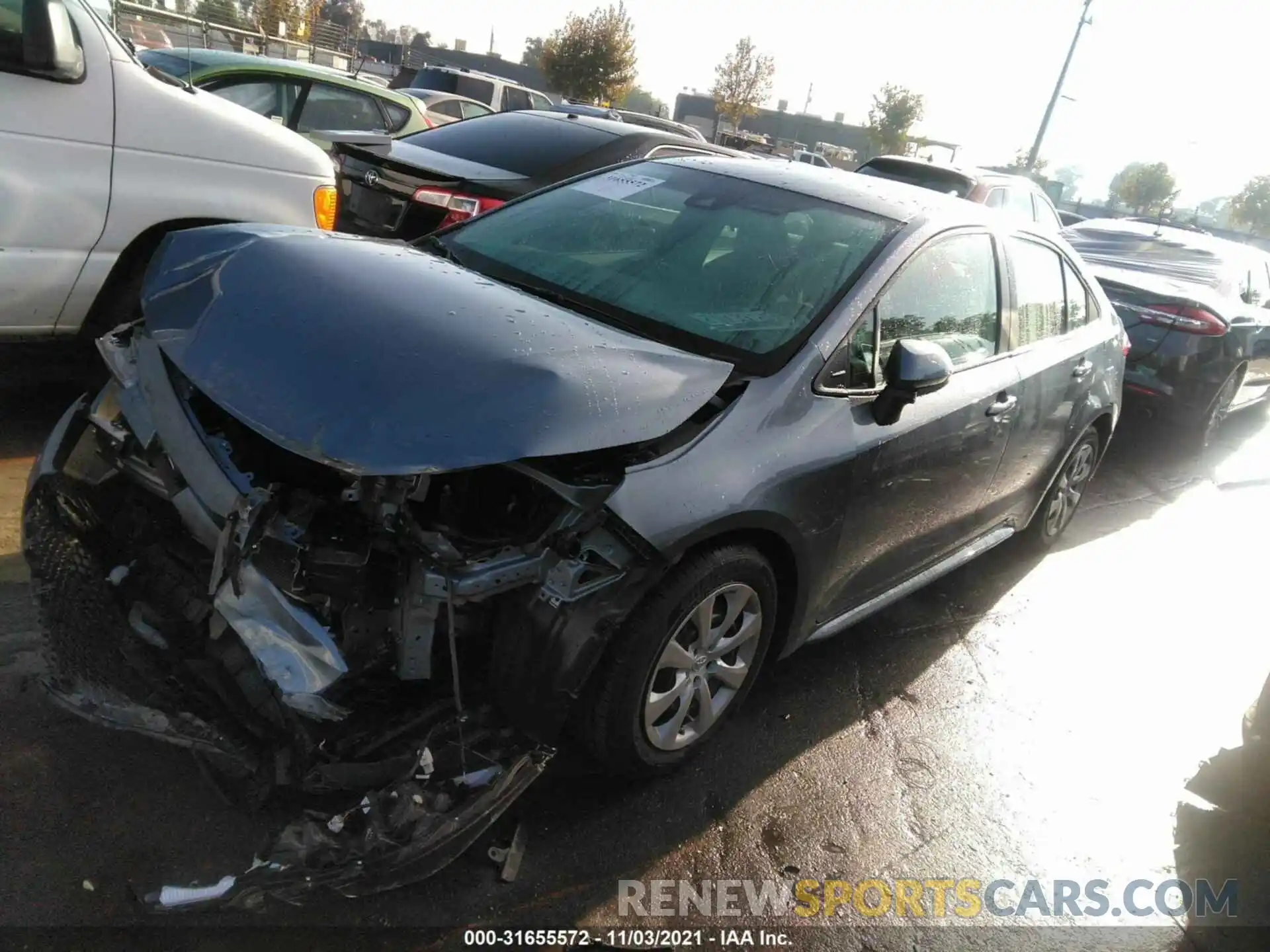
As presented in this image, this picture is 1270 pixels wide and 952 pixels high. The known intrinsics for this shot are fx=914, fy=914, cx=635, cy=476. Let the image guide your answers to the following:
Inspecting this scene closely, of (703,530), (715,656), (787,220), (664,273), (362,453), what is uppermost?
(787,220)

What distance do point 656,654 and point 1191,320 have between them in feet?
19.6

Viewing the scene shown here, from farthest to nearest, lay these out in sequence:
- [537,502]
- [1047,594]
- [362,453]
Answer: [1047,594] → [537,502] → [362,453]

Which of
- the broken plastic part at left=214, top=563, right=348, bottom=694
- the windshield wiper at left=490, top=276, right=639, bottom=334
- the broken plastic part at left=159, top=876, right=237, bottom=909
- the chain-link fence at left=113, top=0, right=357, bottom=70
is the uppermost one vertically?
the chain-link fence at left=113, top=0, right=357, bottom=70

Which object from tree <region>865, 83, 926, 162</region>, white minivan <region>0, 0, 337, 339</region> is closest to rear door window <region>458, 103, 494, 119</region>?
white minivan <region>0, 0, 337, 339</region>

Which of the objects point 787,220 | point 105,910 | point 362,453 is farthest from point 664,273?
point 105,910

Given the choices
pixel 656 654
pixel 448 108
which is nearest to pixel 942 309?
pixel 656 654

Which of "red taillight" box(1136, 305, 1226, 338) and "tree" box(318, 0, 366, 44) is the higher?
"tree" box(318, 0, 366, 44)

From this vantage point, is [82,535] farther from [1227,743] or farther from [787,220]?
[1227,743]

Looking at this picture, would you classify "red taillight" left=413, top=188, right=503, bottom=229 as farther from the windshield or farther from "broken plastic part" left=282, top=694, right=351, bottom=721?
"broken plastic part" left=282, top=694, right=351, bottom=721

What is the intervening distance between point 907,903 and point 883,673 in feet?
3.91

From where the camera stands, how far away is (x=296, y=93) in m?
7.72

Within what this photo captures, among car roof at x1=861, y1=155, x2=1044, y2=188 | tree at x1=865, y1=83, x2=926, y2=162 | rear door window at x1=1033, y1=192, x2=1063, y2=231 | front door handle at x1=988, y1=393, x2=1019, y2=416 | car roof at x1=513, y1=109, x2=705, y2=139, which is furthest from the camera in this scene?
tree at x1=865, y1=83, x2=926, y2=162

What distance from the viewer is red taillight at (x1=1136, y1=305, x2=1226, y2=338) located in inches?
260

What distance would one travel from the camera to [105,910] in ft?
6.92
